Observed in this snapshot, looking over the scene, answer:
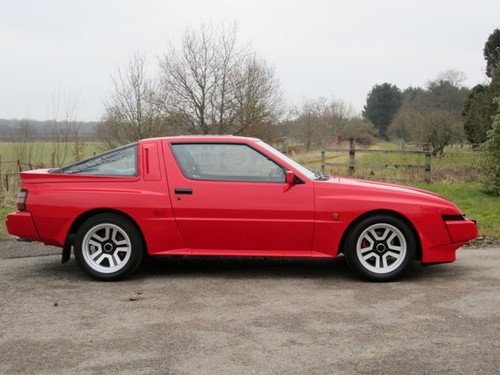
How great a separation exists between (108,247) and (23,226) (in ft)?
2.99

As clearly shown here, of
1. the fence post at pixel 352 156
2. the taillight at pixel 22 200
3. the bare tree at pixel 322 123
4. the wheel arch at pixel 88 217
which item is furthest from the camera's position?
the bare tree at pixel 322 123

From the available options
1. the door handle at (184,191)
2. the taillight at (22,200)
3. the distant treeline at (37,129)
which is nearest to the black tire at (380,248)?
the door handle at (184,191)

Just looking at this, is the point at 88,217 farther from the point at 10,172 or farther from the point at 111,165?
the point at 10,172

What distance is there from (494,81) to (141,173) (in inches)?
1017

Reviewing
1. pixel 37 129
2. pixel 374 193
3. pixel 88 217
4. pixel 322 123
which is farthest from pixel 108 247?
pixel 322 123

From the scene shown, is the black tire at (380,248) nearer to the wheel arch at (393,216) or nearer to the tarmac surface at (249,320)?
the wheel arch at (393,216)

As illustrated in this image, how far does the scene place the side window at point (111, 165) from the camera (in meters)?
5.79

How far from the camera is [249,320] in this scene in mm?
4352

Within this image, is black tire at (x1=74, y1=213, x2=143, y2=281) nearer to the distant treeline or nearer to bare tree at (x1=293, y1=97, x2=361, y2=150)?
the distant treeline

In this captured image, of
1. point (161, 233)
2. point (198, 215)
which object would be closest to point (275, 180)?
point (198, 215)

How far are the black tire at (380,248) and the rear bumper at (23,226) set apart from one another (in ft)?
10.6

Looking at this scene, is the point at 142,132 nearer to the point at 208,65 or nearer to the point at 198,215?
the point at 208,65

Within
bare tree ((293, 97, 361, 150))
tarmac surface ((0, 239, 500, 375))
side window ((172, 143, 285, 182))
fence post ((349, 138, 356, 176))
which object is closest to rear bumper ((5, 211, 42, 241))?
tarmac surface ((0, 239, 500, 375))

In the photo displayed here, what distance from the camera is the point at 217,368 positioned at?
3.41 m
